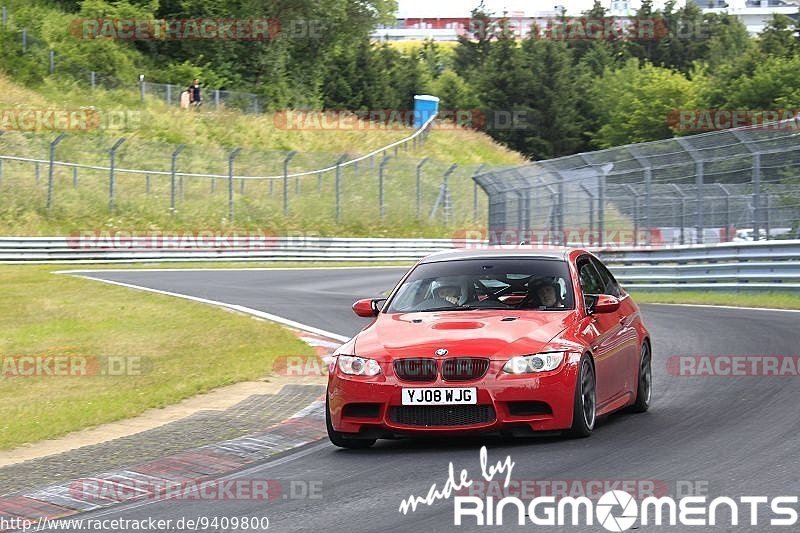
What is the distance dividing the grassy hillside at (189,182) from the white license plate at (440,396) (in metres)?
30.5

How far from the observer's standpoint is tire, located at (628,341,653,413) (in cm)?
1044

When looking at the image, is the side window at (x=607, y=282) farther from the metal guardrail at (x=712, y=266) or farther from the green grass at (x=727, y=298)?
the metal guardrail at (x=712, y=266)

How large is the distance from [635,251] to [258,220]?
20.5m

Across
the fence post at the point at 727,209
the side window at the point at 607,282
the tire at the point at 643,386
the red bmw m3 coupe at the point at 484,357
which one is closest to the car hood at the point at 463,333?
the red bmw m3 coupe at the point at 484,357

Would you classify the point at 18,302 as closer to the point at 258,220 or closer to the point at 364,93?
the point at 258,220

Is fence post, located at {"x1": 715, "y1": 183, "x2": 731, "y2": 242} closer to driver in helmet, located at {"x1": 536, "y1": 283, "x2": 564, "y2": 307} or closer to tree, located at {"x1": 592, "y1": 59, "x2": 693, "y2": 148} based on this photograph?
driver in helmet, located at {"x1": 536, "y1": 283, "x2": 564, "y2": 307}

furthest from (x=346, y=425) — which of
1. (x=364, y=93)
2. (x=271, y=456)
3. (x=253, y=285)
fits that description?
(x=364, y=93)

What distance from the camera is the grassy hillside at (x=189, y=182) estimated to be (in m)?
39.5

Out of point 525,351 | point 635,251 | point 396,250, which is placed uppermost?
point 525,351

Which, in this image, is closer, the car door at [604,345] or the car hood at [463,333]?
the car hood at [463,333]

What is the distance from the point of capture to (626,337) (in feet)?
33.9

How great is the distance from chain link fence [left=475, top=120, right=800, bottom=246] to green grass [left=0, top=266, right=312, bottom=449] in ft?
30.2

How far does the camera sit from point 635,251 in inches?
1014

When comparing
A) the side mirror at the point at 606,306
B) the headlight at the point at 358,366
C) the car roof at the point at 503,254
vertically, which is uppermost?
the car roof at the point at 503,254
